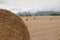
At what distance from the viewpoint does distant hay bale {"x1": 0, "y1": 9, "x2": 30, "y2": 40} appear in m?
0.80

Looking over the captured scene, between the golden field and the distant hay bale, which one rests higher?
the distant hay bale

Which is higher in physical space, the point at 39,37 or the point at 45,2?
the point at 45,2

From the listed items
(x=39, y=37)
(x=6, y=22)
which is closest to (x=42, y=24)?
(x=39, y=37)

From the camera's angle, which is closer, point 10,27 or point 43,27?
point 10,27

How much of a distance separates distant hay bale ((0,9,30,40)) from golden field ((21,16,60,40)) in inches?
7.5

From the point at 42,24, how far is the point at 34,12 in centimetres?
7

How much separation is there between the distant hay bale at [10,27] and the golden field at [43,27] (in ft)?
0.62

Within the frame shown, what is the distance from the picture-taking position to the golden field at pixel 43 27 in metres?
1.02

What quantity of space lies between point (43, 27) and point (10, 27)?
270mm

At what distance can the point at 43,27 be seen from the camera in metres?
1.04

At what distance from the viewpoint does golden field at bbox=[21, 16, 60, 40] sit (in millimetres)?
1018

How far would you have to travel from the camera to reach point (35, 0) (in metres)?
1.12

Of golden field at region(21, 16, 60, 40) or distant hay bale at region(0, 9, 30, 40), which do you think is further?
golden field at region(21, 16, 60, 40)

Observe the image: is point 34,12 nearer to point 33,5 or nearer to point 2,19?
point 33,5
